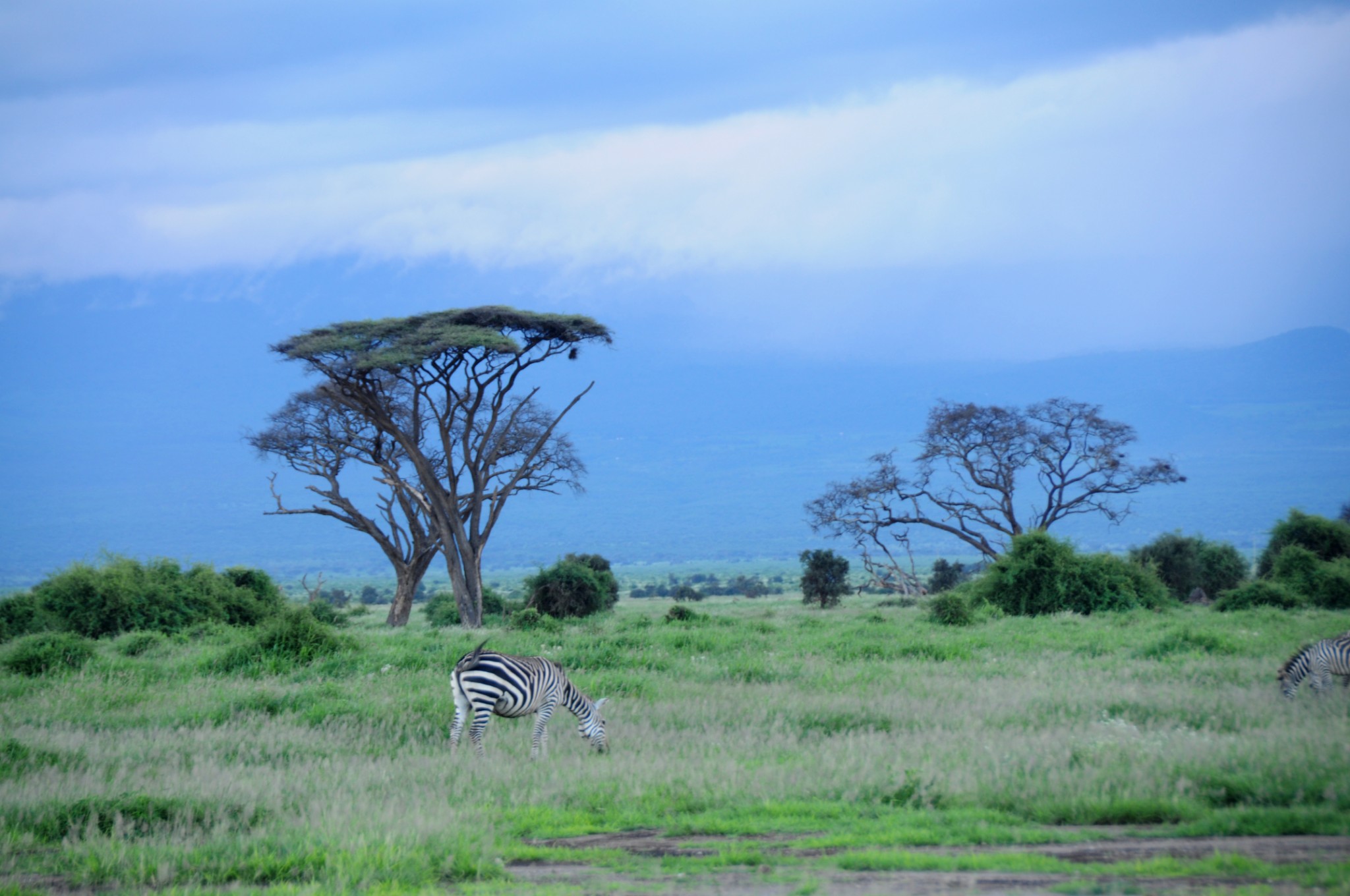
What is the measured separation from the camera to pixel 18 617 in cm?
2400

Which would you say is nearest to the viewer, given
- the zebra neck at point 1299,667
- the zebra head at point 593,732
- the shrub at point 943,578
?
the zebra head at point 593,732

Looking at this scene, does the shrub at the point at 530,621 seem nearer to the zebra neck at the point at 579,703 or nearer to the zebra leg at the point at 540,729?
the zebra neck at the point at 579,703

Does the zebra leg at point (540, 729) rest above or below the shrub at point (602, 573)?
below

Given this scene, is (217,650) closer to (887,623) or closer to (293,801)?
(293,801)

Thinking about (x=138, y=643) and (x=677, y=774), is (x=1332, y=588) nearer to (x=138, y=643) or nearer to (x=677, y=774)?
(x=677, y=774)

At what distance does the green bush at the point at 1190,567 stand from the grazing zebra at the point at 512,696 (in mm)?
31114

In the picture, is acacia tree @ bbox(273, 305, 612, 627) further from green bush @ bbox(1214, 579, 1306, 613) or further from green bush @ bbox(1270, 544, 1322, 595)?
green bush @ bbox(1270, 544, 1322, 595)

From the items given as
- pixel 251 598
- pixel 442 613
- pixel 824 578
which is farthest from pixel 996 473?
pixel 251 598

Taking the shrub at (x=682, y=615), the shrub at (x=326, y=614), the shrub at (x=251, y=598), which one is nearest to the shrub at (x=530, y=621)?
the shrub at (x=682, y=615)

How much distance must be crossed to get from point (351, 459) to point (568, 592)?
8.55 metres

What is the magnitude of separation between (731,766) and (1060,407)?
39056 mm

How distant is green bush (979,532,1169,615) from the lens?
28.8 metres

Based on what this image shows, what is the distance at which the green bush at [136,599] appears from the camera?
23.8 m

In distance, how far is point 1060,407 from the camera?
44.5m
